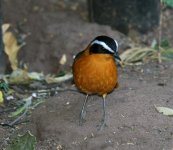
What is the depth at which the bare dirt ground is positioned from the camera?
214 inches

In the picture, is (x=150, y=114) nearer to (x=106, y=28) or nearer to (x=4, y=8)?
(x=106, y=28)

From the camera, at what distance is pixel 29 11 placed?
29.4ft

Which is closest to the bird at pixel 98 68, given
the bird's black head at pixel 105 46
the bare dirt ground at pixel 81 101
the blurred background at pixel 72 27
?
the bird's black head at pixel 105 46

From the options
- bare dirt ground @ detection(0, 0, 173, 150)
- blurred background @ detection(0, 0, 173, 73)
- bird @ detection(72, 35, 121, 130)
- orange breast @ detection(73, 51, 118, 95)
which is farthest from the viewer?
blurred background @ detection(0, 0, 173, 73)

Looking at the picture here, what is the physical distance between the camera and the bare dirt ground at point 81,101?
544cm

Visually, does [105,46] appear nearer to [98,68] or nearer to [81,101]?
[98,68]

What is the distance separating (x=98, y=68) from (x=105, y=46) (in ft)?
0.83

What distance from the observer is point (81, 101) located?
6508 mm

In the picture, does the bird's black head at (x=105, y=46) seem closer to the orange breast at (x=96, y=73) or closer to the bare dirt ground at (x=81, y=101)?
the orange breast at (x=96, y=73)

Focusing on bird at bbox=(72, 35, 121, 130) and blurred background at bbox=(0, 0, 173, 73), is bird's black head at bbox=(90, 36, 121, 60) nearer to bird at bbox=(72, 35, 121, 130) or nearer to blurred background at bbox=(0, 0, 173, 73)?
bird at bbox=(72, 35, 121, 130)

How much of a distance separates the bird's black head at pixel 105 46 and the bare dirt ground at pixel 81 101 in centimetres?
62

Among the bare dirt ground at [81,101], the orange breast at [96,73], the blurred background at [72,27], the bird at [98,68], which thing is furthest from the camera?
the blurred background at [72,27]

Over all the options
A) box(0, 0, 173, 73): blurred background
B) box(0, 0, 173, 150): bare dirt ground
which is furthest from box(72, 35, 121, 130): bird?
box(0, 0, 173, 73): blurred background

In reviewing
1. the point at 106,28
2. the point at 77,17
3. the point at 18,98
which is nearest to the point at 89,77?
the point at 18,98
